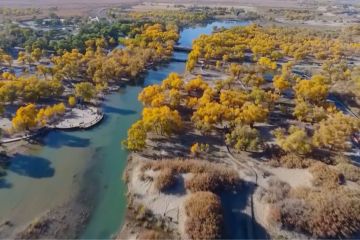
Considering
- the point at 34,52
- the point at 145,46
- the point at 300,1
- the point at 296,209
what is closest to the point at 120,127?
the point at 296,209

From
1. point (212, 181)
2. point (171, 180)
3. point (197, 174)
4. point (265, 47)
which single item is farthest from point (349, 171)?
point (265, 47)

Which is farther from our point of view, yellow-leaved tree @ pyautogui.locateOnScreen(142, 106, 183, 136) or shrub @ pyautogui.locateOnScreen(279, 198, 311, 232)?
yellow-leaved tree @ pyautogui.locateOnScreen(142, 106, 183, 136)

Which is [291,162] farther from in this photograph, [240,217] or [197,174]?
[197,174]

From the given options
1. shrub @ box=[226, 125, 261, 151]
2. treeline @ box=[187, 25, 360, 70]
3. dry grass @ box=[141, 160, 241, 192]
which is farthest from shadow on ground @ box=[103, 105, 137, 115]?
treeline @ box=[187, 25, 360, 70]

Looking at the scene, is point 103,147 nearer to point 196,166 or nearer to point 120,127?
point 120,127

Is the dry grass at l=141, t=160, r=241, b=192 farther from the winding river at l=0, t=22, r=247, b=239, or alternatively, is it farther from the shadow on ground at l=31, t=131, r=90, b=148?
the shadow on ground at l=31, t=131, r=90, b=148

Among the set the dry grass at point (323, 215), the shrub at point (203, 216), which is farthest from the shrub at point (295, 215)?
the shrub at point (203, 216)
